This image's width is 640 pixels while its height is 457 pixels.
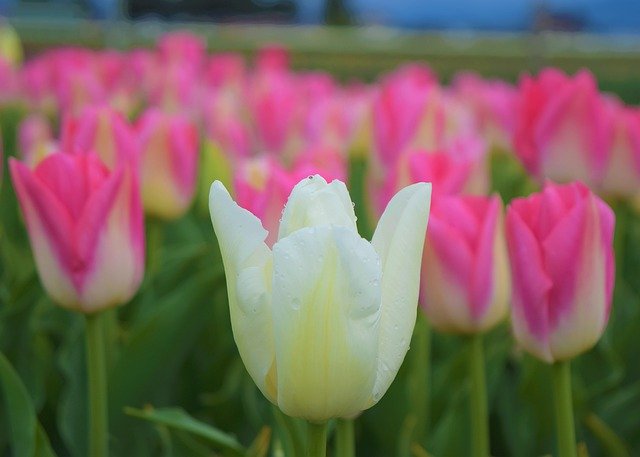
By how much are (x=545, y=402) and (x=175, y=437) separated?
1.62 feet

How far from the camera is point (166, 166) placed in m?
1.52

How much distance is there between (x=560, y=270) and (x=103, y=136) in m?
0.67

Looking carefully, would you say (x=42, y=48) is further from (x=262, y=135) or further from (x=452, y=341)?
(x=452, y=341)

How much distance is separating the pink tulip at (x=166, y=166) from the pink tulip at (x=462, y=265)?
618mm

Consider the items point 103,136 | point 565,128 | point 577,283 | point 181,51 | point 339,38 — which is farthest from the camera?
point 339,38

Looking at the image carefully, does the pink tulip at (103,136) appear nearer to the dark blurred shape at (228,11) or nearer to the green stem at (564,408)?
the green stem at (564,408)

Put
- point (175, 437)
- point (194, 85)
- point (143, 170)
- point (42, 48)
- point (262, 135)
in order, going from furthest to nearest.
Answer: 1. point (42, 48)
2. point (194, 85)
3. point (262, 135)
4. point (143, 170)
5. point (175, 437)

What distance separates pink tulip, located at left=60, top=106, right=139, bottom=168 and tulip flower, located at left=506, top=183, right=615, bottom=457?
55 cm

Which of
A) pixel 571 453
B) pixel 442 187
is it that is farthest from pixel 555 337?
pixel 442 187

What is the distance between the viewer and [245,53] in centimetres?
899

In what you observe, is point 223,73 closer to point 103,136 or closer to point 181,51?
point 181,51

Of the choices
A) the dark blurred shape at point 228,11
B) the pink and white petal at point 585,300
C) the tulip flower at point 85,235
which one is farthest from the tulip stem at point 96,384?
the dark blurred shape at point 228,11

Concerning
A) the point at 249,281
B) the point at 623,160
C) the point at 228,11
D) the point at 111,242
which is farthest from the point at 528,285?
the point at 228,11

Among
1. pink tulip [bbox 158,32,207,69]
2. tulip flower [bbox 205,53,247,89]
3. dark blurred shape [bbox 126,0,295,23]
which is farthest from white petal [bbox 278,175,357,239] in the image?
dark blurred shape [bbox 126,0,295,23]
